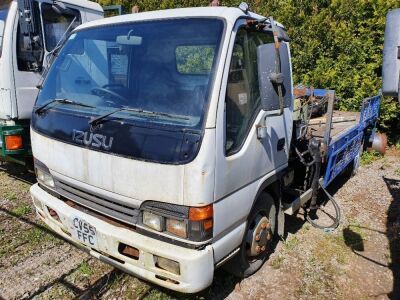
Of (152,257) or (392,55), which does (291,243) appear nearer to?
(152,257)

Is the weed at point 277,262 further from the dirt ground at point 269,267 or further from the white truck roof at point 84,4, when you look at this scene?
the white truck roof at point 84,4

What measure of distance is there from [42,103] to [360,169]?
565 centimetres

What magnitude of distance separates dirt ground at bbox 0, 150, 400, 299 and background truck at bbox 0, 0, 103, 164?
32.6 inches

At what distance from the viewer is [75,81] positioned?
2977 millimetres

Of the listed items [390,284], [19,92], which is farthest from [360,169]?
[19,92]

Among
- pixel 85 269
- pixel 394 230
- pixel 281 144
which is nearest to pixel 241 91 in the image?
pixel 281 144

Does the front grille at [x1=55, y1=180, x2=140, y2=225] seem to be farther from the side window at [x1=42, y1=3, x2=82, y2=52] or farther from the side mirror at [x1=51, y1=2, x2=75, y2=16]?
the side mirror at [x1=51, y1=2, x2=75, y2=16]

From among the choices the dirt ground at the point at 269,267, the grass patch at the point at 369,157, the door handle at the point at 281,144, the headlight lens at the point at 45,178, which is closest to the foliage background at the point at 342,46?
the grass patch at the point at 369,157

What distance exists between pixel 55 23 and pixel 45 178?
3.08 metres

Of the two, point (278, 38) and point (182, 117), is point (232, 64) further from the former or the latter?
point (182, 117)

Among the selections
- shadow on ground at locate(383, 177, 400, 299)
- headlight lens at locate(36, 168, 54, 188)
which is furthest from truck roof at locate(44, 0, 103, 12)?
shadow on ground at locate(383, 177, 400, 299)

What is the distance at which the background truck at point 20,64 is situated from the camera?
4.51 meters

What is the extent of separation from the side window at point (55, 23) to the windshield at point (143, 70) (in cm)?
217

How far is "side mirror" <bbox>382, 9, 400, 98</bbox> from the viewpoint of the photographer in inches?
77.8
